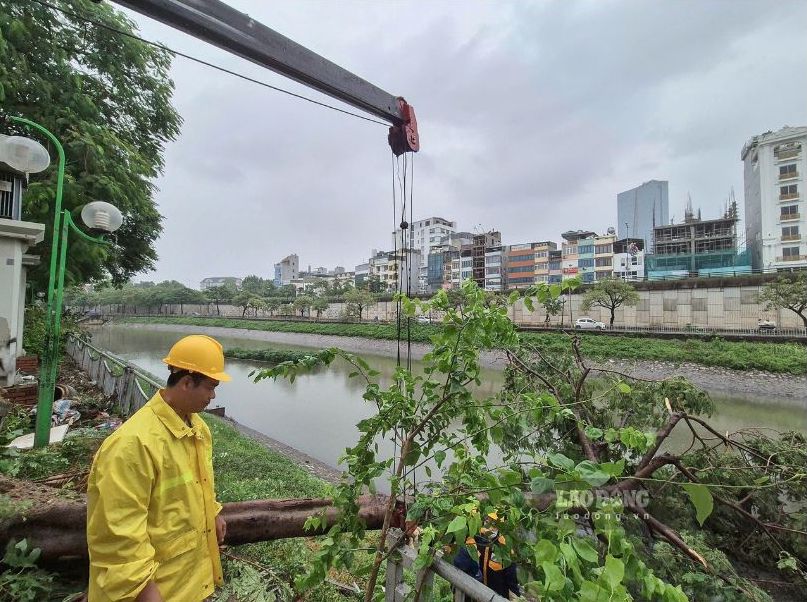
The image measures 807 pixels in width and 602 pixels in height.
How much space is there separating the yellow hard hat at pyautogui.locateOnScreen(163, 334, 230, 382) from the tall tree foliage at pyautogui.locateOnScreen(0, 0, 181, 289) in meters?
6.22

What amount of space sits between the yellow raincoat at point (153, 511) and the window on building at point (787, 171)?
4381cm

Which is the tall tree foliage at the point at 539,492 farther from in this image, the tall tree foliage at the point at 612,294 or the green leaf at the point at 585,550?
the tall tree foliage at the point at 612,294

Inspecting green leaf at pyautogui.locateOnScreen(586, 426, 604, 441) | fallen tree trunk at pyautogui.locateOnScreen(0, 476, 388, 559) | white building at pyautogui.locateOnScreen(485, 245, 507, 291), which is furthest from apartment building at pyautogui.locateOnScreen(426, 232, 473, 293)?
green leaf at pyautogui.locateOnScreen(586, 426, 604, 441)

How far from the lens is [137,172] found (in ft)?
27.2

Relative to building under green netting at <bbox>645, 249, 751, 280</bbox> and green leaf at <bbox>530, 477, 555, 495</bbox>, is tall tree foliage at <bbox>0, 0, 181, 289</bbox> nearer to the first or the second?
green leaf at <bbox>530, 477, 555, 495</bbox>

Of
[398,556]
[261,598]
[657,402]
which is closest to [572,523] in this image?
[398,556]

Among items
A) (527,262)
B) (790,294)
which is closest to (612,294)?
(790,294)

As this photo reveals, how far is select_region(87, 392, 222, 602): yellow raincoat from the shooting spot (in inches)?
51.6

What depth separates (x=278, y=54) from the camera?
3057 mm

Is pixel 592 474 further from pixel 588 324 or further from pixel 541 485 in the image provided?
pixel 588 324

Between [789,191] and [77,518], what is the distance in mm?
44077

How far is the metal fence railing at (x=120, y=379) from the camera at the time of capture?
5473 mm

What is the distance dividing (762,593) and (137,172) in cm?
1066

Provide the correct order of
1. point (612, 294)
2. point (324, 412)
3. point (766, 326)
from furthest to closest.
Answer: point (612, 294) < point (766, 326) < point (324, 412)
